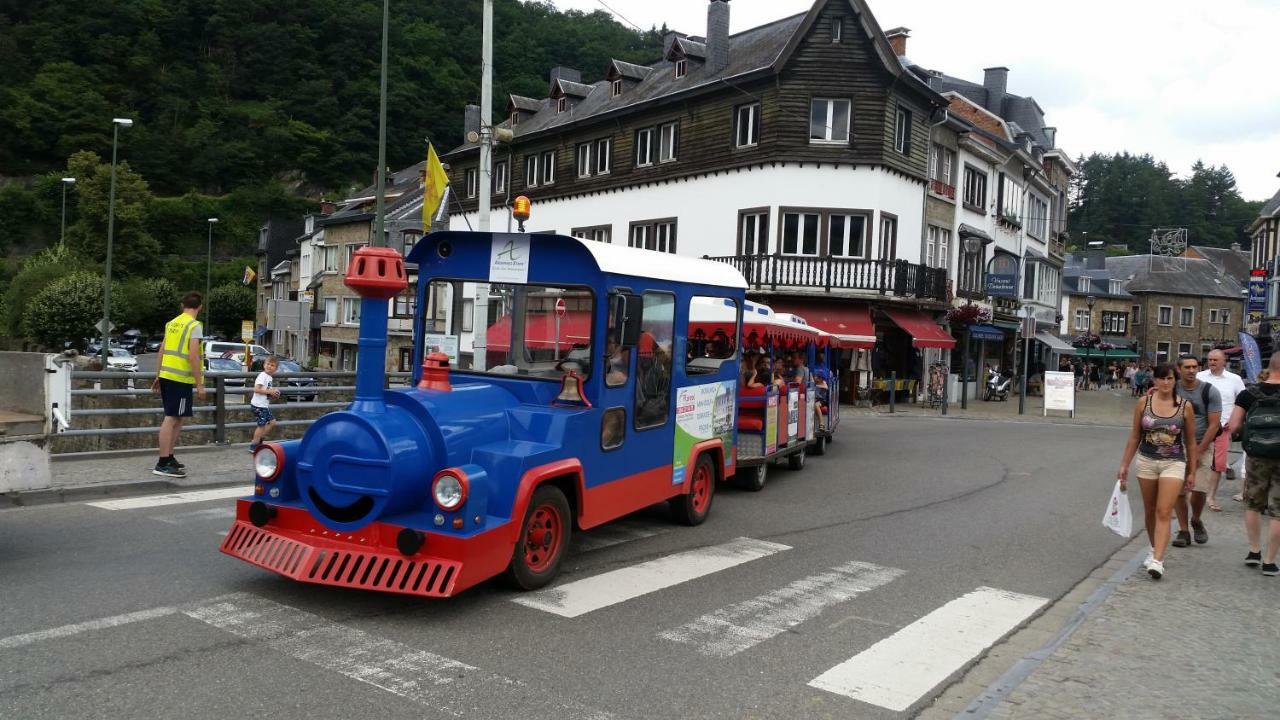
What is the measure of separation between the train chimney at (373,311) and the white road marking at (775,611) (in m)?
2.29

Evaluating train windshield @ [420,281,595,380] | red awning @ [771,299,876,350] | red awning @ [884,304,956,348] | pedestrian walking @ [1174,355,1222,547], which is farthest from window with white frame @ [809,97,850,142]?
train windshield @ [420,281,595,380]

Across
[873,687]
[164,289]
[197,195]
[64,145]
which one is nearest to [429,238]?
[873,687]

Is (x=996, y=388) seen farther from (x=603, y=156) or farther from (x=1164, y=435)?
(x=1164, y=435)

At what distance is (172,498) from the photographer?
8.83m

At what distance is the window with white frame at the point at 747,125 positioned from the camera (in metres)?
28.7

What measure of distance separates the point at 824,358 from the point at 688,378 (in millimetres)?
6889

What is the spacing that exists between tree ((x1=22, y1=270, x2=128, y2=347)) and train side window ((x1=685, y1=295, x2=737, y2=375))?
4732 cm

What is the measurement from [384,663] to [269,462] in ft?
5.77

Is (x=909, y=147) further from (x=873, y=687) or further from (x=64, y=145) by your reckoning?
(x=64, y=145)

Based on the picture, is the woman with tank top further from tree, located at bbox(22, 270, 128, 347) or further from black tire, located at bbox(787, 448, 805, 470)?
tree, located at bbox(22, 270, 128, 347)

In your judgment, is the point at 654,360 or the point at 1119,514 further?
the point at 654,360

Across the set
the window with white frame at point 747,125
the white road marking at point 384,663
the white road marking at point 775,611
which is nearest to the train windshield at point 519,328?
the white road marking at point 775,611

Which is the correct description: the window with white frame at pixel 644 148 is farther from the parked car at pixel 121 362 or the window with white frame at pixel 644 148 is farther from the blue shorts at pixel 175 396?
the blue shorts at pixel 175 396

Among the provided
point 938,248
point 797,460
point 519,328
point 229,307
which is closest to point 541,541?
→ point 519,328
